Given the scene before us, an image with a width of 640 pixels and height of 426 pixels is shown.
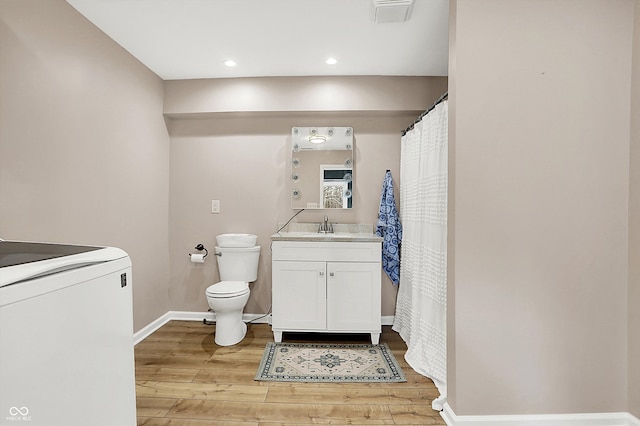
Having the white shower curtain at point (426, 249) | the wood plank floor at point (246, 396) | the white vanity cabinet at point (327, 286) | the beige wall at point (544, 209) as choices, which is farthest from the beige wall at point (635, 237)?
the white vanity cabinet at point (327, 286)

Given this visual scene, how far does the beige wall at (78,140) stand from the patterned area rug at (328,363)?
126 cm

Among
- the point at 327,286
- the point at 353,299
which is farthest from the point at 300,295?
the point at 353,299

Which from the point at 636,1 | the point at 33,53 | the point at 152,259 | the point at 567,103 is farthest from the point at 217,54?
the point at 636,1

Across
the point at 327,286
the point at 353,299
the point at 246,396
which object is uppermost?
the point at 327,286

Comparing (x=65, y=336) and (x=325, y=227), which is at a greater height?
(x=325, y=227)

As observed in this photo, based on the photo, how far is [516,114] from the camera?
1533 millimetres

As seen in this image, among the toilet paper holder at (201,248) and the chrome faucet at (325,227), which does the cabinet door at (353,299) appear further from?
the toilet paper holder at (201,248)

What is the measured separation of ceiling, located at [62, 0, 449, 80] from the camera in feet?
6.03

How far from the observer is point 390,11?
177 centimetres

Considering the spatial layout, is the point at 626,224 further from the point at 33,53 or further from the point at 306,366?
the point at 33,53

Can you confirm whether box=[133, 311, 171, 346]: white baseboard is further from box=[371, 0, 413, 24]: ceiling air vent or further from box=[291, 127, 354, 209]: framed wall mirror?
box=[371, 0, 413, 24]: ceiling air vent

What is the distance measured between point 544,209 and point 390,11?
1.45 metres

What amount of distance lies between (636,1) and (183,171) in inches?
135

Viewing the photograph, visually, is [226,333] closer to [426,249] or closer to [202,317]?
[202,317]
